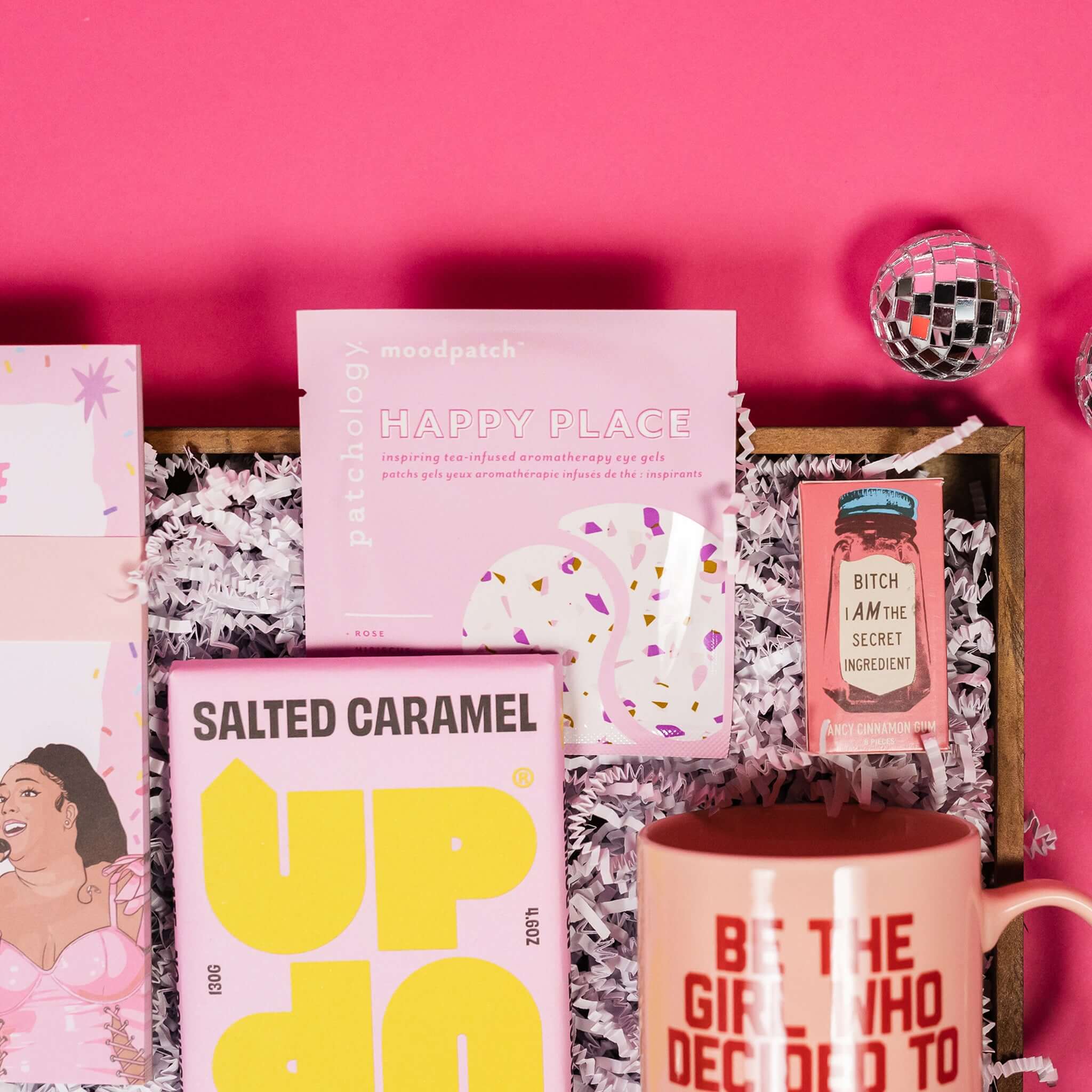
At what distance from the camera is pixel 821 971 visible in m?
0.43

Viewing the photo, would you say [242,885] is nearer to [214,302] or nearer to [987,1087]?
[214,302]

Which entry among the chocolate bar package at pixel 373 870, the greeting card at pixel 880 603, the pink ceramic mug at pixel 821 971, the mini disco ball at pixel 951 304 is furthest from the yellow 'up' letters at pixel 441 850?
the mini disco ball at pixel 951 304

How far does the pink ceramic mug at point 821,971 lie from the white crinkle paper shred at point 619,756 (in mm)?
92

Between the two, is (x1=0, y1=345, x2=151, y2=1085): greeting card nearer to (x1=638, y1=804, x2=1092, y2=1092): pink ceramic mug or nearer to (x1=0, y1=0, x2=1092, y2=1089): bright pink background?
(x1=0, y1=0, x2=1092, y2=1089): bright pink background

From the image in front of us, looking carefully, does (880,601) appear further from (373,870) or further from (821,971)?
(373,870)

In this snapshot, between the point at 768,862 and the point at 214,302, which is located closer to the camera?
the point at 768,862

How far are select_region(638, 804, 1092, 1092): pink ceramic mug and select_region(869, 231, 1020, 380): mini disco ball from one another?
281 millimetres

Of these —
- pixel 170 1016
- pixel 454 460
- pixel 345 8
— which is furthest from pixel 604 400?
pixel 170 1016

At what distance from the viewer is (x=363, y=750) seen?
0.52 meters

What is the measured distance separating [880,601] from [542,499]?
22cm

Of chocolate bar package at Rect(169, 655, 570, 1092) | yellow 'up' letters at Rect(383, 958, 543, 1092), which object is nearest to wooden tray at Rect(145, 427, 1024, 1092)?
chocolate bar package at Rect(169, 655, 570, 1092)

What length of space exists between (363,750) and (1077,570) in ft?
1.60

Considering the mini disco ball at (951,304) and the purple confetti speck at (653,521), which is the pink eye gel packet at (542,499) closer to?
the purple confetti speck at (653,521)

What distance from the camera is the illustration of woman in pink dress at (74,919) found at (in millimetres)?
524
